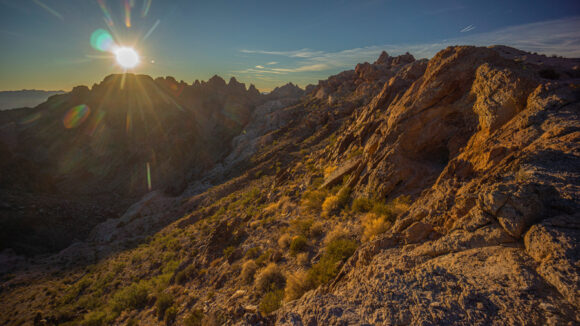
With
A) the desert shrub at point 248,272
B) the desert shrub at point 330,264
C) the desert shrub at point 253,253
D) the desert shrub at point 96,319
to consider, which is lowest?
the desert shrub at point 96,319

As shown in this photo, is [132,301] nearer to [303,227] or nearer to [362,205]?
[303,227]

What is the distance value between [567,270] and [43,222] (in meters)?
48.7

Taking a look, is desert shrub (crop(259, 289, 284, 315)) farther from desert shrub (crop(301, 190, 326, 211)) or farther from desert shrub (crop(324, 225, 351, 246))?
desert shrub (crop(301, 190, 326, 211))

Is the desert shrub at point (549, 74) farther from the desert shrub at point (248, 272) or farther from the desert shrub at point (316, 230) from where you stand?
the desert shrub at point (248, 272)

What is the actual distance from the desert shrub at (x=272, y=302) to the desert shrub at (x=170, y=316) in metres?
5.08

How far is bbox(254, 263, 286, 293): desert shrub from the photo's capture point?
263 inches

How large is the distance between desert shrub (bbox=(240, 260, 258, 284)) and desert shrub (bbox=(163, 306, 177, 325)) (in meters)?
3.17

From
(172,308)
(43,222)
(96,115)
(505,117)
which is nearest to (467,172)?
(505,117)

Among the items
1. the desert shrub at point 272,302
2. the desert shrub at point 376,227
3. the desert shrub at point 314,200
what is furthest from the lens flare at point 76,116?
the desert shrub at point 376,227

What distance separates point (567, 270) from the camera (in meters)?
2.58

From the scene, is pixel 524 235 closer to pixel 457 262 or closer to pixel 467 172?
pixel 457 262

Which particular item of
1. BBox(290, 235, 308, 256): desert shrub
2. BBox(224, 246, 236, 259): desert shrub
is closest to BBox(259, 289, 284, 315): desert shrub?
BBox(290, 235, 308, 256): desert shrub

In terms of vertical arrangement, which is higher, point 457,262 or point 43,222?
point 457,262

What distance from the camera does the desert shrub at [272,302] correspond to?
5.46 meters
